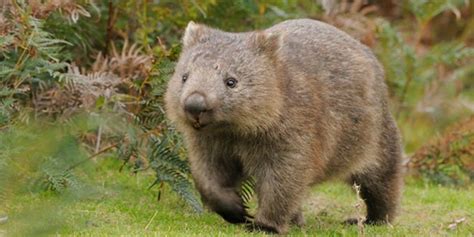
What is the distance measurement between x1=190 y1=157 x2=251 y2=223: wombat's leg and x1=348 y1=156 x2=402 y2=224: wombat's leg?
135cm

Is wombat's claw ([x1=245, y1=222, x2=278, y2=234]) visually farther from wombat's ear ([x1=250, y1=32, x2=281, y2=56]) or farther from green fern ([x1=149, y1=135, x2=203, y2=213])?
wombat's ear ([x1=250, y1=32, x2=281, y2=56])

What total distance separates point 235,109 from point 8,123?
201cm

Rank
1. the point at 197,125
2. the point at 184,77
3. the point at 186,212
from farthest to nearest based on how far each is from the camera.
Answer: the point at 186,212 → the point at 184,77 → the point at 197,125

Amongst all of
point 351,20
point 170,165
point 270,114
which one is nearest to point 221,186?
point 270,114

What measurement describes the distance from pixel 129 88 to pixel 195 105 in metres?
3.04

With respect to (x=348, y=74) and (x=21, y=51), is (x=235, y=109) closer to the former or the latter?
(x=348, y=74)

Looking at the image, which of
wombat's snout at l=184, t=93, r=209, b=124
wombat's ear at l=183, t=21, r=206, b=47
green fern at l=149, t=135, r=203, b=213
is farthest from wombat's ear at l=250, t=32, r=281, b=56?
green fern at l=149, t=135, r=203, b=213

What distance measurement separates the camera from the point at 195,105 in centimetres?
670

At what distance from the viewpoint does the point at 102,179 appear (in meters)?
9.21

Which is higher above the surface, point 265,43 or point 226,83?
point 265,43

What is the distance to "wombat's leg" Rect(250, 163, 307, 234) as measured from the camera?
24.0ft

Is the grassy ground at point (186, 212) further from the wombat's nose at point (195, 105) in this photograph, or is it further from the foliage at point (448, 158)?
the wombat's nose at point (195, 105)

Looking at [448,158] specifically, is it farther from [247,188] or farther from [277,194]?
[277,194]

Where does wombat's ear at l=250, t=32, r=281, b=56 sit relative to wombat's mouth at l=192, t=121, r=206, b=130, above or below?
above
